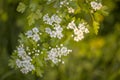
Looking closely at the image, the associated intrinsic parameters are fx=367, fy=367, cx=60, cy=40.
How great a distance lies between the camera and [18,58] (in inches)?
64.3

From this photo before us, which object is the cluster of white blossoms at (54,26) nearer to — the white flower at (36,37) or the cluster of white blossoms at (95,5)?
the white flower at (36,37)

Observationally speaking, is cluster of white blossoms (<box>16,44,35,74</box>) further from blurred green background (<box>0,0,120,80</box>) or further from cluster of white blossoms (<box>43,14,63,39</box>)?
blurred green background (<box>0,0,120,80</box>)

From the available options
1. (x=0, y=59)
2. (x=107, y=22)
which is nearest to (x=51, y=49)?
(x=0, y=59)

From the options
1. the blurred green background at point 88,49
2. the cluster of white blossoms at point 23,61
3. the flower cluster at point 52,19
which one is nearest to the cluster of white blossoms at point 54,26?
the flower cluster at point 52,19

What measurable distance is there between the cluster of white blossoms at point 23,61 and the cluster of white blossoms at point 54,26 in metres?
0.14

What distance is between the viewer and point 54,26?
162 cm

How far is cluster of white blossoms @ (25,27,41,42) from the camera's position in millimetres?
1623

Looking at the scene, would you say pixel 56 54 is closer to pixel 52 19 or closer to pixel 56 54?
pixel 56 54

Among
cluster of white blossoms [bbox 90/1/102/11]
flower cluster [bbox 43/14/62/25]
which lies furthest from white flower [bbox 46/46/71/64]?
cluster of white blossoms [bbox 90/1/102/11]

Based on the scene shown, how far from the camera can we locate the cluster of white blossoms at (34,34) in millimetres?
1623

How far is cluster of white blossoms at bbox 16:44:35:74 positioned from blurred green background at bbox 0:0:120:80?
124 cm

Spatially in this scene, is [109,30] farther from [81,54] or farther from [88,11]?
[88,11]

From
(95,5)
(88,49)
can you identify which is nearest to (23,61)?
(95,5)

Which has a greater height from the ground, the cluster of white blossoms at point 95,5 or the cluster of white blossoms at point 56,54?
the cluster of white blossoms at point 95,5
